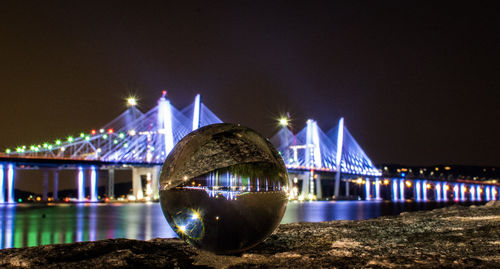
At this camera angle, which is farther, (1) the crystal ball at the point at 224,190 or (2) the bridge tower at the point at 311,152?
(2) the bridge tower at the point at 311,152

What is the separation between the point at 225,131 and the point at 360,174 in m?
80.2

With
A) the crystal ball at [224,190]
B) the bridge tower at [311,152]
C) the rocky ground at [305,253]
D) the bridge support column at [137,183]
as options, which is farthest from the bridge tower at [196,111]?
the crystal ball at [224,190]

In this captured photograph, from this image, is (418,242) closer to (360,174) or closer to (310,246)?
(310,246)

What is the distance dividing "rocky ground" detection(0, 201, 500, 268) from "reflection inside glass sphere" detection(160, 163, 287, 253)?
0.35 meters

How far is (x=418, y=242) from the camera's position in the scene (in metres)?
8.07

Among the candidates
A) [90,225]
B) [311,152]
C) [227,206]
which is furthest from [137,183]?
[227,206]

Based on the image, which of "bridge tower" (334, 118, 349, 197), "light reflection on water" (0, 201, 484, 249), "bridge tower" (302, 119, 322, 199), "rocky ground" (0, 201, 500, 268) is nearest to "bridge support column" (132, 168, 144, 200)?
"bridge tower" (302, 119, 322, 199)

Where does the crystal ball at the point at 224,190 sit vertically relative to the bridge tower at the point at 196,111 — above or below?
below

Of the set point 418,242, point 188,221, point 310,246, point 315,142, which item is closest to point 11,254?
point 188,221

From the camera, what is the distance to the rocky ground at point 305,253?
20.5ft

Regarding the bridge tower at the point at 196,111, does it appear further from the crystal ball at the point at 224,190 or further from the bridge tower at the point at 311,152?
Result: the crystal ball at the point at 224,190

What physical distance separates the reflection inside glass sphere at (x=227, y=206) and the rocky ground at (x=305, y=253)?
1.14ft

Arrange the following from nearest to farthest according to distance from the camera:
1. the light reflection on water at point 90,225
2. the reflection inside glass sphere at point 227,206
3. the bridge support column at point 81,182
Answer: the reflection inside glass sphere at point 227,206 < the light reflection on water at point 90,225 < the bridge support column at point 81,182

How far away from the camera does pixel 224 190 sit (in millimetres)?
6230
